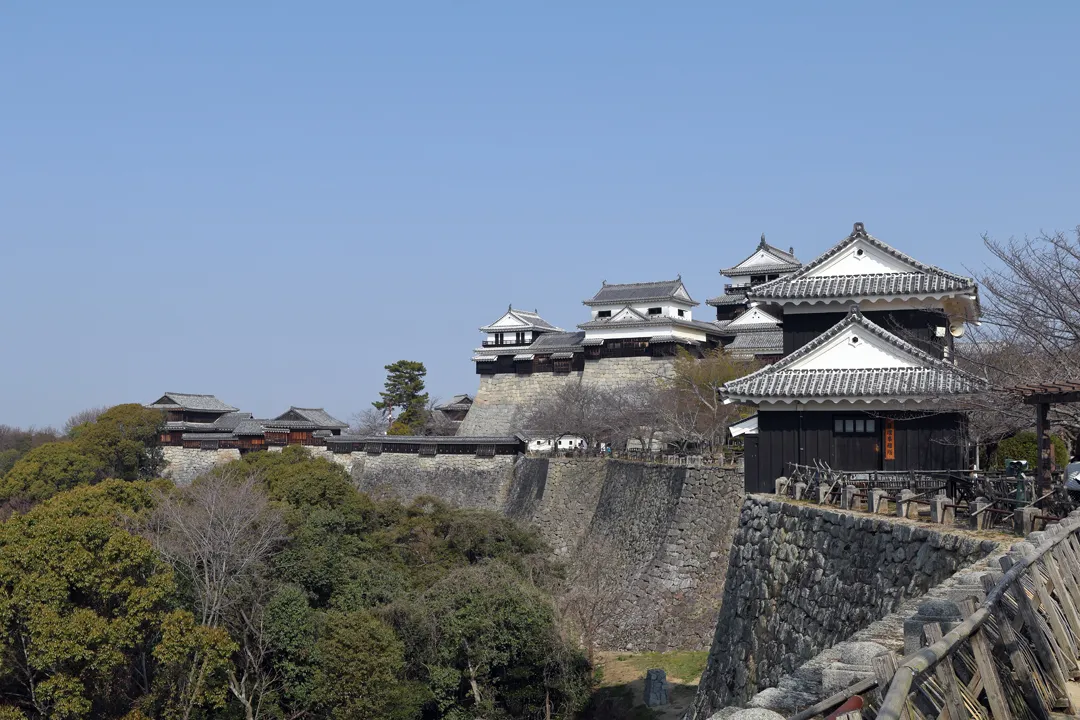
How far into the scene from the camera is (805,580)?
12.0 metres

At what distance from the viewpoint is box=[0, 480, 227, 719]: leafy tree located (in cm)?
1805

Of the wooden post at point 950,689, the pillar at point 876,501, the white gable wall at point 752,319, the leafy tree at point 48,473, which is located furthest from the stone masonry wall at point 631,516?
the wooden post at point 950,689

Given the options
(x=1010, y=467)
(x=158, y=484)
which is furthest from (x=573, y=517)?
(x=1010, y=467)

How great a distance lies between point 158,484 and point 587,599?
1226cm

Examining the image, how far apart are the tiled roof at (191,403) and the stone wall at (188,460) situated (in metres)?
2.77

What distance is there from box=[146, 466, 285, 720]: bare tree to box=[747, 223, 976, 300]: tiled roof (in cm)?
1141

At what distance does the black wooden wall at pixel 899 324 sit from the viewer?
18781 millimetres

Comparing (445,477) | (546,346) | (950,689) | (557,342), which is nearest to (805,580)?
(950,689)

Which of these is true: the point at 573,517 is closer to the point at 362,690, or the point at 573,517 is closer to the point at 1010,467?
the point at 362,690

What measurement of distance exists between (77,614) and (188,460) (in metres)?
36.5

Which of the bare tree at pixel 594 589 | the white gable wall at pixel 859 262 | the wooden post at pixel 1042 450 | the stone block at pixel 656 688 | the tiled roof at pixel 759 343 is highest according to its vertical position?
the tiled roof at pixel 759 343

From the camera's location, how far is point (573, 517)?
3641cm

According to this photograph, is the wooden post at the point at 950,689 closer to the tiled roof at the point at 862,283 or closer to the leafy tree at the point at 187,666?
the tiled roof at the point at 862,283

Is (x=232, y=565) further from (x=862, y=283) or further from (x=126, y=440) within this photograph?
(x=126, y=440)
